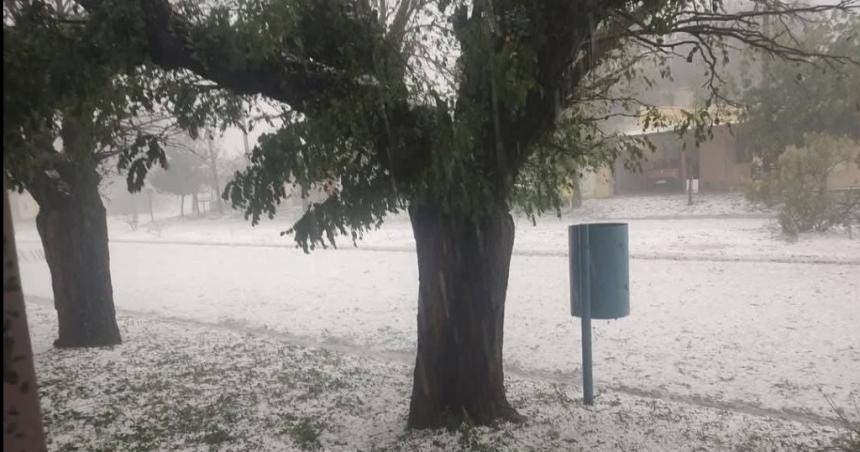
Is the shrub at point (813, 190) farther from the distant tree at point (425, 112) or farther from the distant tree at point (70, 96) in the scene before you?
the distant tree at point (70, 96)

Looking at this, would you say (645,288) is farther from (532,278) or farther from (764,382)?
(764,382)

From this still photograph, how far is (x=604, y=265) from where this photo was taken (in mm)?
5023

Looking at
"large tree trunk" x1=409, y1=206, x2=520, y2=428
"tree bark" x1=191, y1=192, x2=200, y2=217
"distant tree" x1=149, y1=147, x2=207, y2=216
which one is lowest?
"large tree trunk" x1=409, y1=206, x2=520, y2=428

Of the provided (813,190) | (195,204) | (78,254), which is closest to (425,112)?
(78,254)

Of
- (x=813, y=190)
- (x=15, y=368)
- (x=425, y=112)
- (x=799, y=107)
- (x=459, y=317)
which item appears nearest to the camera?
(x=15, y=368)

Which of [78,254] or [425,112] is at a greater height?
[425,112]

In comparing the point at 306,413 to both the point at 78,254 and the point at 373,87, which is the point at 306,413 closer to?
the point at 373,87

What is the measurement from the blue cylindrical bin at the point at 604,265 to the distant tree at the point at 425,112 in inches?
31.8

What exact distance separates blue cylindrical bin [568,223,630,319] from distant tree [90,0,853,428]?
31.8 inches

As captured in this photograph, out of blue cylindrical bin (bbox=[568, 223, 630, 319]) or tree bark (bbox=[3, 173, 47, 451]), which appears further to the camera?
blue cylindrical bin (bbox=[568, 223, 630, 319])

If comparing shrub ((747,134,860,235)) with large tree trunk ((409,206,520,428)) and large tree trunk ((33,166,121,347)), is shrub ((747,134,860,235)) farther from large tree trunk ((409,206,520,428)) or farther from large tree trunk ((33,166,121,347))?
large tree trunk ((33,166,121,347))

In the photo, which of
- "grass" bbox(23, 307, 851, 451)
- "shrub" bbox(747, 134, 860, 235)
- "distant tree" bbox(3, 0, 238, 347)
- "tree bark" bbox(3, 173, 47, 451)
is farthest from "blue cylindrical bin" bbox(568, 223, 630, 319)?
"shrub" bbox(747, 134, 860, 235)

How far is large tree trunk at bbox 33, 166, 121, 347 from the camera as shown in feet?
25.0

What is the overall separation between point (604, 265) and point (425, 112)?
7.18 ft
